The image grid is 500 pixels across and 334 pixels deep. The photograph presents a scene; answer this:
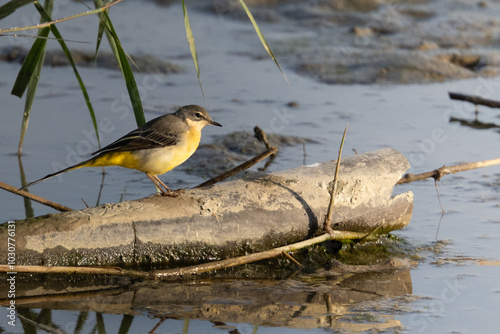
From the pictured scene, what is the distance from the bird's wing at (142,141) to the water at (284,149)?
101 cm

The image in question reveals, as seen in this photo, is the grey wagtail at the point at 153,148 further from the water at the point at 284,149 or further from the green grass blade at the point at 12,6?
the green grass blade at the point at 12,6

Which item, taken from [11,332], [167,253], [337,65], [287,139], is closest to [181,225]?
[167,253]

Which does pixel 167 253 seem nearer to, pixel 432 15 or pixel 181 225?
pixel 181 225

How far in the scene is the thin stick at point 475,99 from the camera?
8302mm

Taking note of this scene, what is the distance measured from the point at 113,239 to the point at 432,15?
10608mm

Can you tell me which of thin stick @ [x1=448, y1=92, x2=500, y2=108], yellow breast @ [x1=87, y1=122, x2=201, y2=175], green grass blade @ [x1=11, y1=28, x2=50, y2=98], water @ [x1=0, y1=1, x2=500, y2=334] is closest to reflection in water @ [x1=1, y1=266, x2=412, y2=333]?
water @ [x1=0, y1=1, x2=500, y2=334]

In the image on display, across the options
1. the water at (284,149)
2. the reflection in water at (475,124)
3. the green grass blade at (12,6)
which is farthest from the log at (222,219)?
the reflection in water at (475,124)

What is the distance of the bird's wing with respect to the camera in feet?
16.0

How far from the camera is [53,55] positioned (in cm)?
1041

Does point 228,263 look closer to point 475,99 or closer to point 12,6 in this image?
point 12,6

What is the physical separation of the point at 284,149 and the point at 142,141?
2.77 meters

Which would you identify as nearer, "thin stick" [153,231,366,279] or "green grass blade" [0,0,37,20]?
"thin stick" [153,231,366,279]

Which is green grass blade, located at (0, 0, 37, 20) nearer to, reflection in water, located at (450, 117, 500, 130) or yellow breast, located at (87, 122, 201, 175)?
yellow breast, located at (87, 122, 201, 175)

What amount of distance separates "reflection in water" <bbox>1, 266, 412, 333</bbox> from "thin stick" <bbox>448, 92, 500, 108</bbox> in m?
4.27
